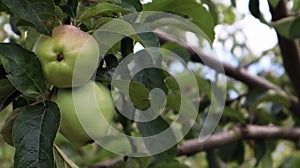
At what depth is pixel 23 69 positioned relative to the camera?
0.71 meters

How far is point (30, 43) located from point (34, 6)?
0.55 ft

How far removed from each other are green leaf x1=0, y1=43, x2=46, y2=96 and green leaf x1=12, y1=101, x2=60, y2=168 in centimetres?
3

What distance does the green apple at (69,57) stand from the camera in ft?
2.31

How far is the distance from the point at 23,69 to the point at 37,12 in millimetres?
76

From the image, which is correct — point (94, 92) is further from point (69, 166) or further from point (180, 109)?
point (180, 109)

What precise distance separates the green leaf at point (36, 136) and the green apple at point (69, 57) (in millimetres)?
39

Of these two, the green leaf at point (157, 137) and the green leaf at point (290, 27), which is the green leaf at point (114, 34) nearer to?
the green leaf at point (157, 137)

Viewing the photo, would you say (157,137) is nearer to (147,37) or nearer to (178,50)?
(147,37)

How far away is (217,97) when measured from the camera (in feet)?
5.20

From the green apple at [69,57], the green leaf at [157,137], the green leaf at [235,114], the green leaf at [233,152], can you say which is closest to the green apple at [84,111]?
the green apple at [69,57]

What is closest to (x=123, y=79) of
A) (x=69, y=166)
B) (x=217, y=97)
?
(x=69, y=166)

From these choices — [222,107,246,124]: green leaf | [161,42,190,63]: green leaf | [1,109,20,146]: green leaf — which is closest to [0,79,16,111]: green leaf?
[1,109,20,146]: green leaf

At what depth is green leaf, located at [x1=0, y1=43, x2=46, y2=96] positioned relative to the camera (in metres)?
0.70

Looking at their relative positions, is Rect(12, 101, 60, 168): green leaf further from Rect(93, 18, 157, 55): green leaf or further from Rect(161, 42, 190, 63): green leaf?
Rect(161, 42, 190, 63): green leaf
